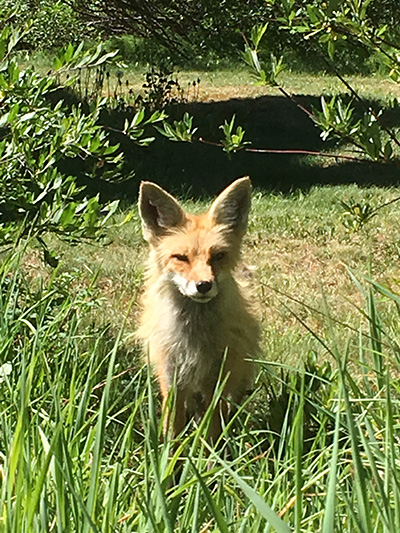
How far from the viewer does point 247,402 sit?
2.54m

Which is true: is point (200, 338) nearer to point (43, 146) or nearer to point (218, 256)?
point (218, 256)

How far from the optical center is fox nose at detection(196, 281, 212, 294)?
3688 mm

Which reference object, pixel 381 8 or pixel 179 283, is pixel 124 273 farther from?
pixel 381 8

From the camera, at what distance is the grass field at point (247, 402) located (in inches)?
75.2

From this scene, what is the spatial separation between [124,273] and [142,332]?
2.40 metres

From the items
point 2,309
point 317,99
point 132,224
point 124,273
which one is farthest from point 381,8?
point 2,309

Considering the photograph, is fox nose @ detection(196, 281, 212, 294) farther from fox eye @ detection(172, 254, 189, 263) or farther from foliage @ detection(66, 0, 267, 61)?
foliage @ detection(66, 0, 267, 61)

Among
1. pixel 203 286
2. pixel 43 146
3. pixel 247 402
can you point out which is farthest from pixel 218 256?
pixel 247 402

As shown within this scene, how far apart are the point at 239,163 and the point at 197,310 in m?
7.54

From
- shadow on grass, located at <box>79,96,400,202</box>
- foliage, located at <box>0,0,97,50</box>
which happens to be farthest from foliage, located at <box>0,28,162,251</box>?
foliage, located at <box>0,0,97,50</box>

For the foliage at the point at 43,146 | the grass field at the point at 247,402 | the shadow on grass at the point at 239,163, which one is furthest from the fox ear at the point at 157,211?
the shadow on grass at the point at 239,163

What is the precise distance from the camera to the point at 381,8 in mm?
9703

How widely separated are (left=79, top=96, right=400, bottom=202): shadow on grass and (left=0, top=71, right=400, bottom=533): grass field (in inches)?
30.9

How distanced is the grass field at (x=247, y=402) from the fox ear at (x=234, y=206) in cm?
58
